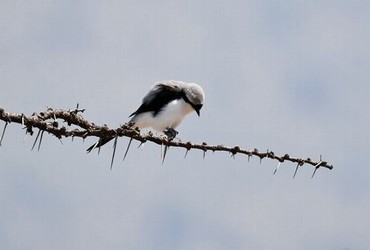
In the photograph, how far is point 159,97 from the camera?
13.6 m

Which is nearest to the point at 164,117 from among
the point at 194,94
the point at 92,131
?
the point at 194,94

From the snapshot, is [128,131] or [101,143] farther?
[101,143]

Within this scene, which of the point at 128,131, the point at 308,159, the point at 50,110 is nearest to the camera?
the point at 128,131

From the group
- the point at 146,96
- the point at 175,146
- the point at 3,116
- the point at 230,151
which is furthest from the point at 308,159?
→ the point at 146,96

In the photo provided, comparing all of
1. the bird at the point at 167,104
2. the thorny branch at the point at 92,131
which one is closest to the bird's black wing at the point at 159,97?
the bird at the point at 167,104

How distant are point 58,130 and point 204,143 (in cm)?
93

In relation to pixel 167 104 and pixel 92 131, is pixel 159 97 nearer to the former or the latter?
pixel 167 104

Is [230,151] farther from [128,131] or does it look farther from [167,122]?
[167,122]

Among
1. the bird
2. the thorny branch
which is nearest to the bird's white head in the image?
the bird

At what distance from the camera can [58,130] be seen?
3820mm

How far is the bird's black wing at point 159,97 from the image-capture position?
13.5 meters

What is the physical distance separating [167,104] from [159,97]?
8.2 inches

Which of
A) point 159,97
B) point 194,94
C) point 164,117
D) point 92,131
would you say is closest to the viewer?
point 92,131

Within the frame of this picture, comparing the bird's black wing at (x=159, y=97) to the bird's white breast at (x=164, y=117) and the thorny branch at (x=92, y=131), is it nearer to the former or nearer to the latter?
the bird's white breast at (x=164, y=117)
